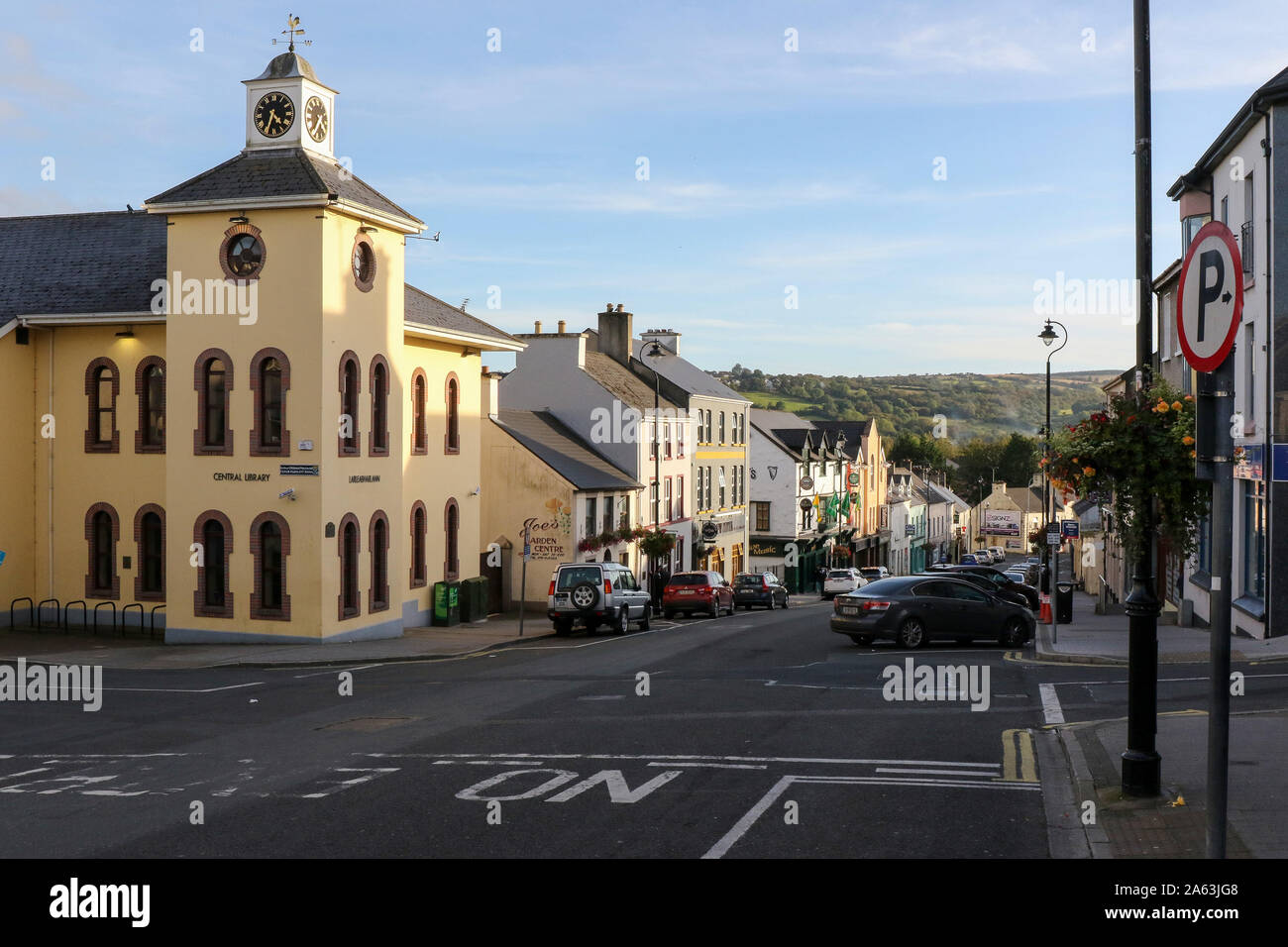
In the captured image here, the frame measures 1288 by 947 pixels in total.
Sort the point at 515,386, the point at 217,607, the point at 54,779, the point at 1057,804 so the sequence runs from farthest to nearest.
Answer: the point at 515,386, the point at 217,607, the point at 54,779, the point at 1057,804

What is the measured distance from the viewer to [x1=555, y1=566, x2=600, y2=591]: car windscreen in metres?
30.4

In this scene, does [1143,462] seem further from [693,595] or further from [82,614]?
[693,595]

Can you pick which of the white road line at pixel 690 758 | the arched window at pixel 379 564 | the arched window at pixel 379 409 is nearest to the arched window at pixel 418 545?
the arched window at pixel 379 564

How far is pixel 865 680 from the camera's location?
19391mm

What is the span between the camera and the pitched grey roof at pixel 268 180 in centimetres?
2589

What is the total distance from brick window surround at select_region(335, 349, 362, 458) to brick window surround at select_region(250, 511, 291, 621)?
6.79ft

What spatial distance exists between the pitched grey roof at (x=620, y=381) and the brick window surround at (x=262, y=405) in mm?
21693

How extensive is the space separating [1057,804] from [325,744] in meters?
8.05

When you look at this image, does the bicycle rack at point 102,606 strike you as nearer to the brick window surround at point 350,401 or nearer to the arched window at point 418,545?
the arched window at point 418,545

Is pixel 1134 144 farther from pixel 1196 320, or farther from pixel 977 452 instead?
pixel 977 452

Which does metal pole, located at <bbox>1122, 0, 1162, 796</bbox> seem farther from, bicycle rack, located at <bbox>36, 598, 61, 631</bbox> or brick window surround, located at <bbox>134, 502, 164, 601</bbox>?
bicycle rack, located at <bbox>36, 598, 61, 631</bbox>

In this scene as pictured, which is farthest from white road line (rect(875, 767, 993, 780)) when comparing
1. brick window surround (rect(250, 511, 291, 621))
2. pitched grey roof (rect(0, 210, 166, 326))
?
pitched grey roof (rect(0, 210, 166, 326))
